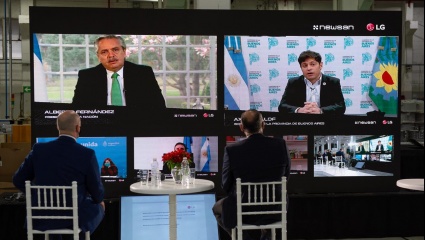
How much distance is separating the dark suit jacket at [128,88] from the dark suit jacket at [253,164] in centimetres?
163

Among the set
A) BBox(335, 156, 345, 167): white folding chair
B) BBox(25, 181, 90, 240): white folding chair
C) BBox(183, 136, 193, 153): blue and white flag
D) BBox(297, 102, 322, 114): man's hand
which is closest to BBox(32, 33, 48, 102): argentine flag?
BBox(183, 136, 193, 153): blue and white flag

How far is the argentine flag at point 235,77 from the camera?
5137mm

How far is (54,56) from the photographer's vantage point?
4910 mm

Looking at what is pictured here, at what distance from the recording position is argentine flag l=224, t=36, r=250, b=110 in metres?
5.14

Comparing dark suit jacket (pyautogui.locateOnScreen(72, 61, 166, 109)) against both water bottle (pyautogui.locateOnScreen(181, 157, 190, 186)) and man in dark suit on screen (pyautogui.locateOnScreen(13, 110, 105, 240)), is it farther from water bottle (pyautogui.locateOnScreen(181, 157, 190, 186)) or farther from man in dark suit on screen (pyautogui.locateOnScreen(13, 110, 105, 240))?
man in dark suit on screen (pyautogui.locateOnScreen(13, 110, 105, 240))

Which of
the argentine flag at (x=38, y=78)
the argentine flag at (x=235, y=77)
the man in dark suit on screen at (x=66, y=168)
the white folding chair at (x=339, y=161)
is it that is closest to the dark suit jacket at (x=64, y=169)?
the man in dark suit on screen at (x=66, y=168)

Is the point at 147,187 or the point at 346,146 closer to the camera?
the point at 147,187

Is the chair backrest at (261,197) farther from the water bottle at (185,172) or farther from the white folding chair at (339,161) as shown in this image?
the white folding chair at (339,161)

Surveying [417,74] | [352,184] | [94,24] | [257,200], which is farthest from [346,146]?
[417,74]

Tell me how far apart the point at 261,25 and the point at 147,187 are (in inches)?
84.0

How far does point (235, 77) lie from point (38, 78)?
1.89 meters

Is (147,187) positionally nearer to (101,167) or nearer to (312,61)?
(101,167)

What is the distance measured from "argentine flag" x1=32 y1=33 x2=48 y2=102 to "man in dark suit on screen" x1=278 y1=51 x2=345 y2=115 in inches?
91.2

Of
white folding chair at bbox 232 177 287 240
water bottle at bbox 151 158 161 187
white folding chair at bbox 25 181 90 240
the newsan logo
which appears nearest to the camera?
white folding chair at bbox 25 181 90 240
